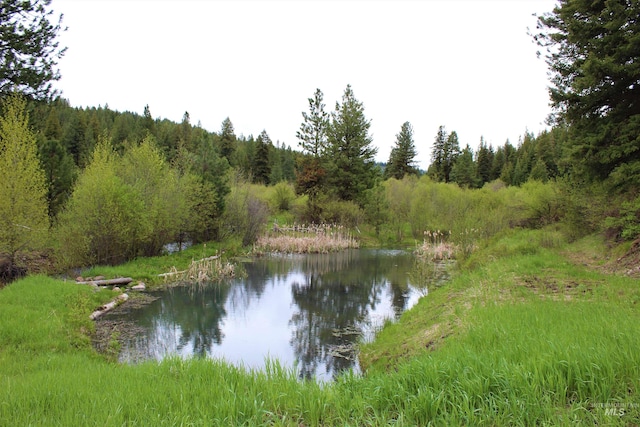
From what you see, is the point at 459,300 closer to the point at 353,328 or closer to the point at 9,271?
the point at 353,328

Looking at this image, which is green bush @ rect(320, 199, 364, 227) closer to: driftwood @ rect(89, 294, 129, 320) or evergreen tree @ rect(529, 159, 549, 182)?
evergreen tree @ rect(529, 159, 549, 182)

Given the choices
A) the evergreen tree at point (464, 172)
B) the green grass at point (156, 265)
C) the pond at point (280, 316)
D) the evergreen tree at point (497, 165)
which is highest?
the evergreen tree at point (497, 165)

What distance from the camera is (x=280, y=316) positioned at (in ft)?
39.7

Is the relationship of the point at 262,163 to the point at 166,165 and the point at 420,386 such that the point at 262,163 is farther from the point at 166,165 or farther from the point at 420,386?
the point at 420,386

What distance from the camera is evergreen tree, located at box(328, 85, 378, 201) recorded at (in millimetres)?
34719

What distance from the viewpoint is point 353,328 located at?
10.7 metres

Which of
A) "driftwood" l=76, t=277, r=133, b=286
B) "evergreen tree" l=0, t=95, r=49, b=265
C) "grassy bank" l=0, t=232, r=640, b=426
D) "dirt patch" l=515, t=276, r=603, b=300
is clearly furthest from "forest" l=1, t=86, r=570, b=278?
"grassy bank" l=0, t=232, r=640, b=426

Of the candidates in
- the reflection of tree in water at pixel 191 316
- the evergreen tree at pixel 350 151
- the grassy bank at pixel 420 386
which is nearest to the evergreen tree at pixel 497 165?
the evergreen tree at pixel 350 151

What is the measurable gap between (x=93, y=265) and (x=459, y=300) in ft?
47.1

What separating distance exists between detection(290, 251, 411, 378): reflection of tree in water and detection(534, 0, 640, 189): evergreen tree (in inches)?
299

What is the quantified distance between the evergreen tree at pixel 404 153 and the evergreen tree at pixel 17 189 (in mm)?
45039

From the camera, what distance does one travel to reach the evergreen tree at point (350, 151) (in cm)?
3472

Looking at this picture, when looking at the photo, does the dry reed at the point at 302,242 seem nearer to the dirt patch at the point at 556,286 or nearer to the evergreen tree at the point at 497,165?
the dirt patch at the point at 556,286

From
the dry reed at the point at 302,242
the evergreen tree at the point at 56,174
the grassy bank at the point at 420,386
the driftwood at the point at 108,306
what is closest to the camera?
the grassy bank at the point at 420,386
